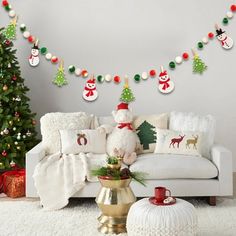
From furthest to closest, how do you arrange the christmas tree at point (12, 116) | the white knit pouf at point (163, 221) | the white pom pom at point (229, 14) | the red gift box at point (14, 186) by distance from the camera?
1. the white pom pom at point (229, 14)
2. the christmas tree at point (12, 116)
3. the red gift box at point (14, 186)
4. the white knit pouf at point (163, 221)

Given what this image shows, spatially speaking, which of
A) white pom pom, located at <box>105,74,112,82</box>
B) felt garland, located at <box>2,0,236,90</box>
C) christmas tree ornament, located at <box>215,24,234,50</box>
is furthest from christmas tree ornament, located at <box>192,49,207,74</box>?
white pom pom, located at <box>105,74,112,82</box>

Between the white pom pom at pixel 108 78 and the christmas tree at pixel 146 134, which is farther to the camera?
the white pom pom at pixel 108 78

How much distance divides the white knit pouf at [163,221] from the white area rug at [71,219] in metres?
0.43

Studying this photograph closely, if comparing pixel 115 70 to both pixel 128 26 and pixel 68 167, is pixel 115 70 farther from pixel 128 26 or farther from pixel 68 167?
pixel 68 167

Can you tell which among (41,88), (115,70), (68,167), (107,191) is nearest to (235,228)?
(107,191)

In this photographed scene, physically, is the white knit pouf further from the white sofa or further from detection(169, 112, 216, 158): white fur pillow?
detection(169, 112, 216, 158): white fur pillow

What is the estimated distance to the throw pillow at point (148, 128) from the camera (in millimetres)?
4562

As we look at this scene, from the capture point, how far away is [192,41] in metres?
5.29

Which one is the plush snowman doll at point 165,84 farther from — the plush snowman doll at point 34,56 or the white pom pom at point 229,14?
the plush snowman doll at point 34,56

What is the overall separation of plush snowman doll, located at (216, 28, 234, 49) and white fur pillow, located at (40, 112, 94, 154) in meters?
1.93

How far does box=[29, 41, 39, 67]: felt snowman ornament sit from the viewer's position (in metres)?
5.30

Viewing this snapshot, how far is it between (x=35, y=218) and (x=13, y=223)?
0.21 m

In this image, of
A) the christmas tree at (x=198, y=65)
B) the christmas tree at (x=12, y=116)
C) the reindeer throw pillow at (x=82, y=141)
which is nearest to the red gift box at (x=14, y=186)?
the christmas tree at (x=12, y=116)

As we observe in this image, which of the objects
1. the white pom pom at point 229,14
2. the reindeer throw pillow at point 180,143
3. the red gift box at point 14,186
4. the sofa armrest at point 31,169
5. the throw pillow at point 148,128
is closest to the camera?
the sofa armrest at point 31,169
